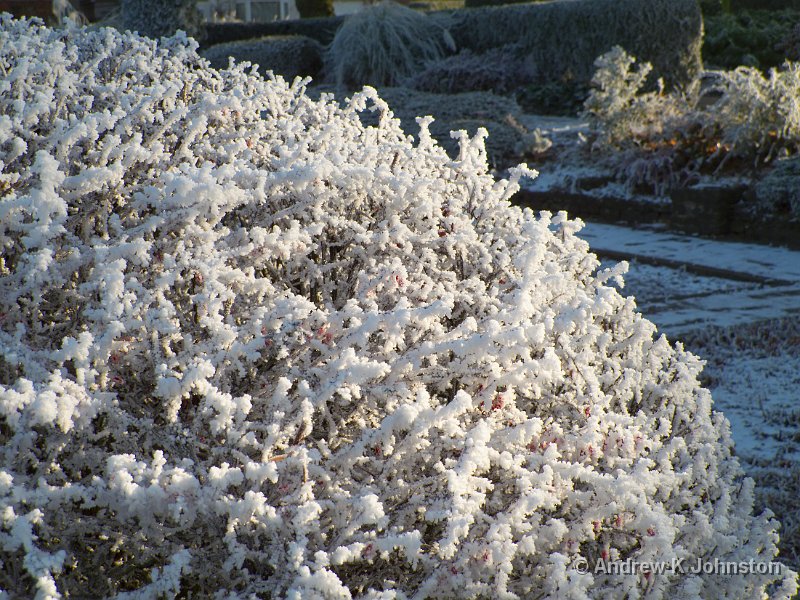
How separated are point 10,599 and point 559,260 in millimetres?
1558

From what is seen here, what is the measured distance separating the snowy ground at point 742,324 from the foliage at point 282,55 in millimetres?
10965

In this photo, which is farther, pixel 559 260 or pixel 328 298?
pixel 559 260

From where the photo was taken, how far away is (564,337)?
2.07 m

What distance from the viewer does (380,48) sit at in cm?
1628

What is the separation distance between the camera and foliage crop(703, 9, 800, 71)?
19422 mm

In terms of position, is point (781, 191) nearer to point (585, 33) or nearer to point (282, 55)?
point (585, 33)

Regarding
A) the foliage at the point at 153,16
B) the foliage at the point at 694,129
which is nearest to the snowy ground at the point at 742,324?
the foliage at the point at 694,129

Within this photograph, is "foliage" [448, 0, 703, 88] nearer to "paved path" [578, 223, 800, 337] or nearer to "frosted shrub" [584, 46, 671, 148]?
"frosted shrub" [584, 46, 671, 148]

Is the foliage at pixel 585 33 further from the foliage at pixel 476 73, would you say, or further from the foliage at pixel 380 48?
the foliage at pixel 380 48

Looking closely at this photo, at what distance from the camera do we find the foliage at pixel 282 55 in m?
18.6

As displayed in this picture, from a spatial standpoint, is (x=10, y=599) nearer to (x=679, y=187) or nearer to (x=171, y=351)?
(x=171, y=351)

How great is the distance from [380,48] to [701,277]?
1042 centimetres

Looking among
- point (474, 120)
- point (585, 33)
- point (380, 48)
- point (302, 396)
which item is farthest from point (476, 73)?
point (302, 396)

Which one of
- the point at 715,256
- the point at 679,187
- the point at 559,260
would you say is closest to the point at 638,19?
the point at 679,187
